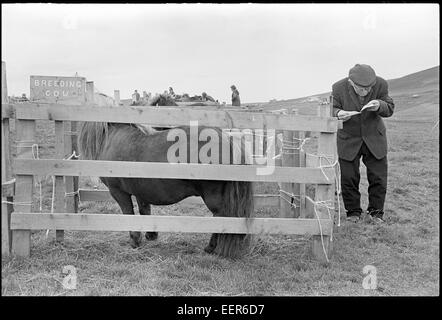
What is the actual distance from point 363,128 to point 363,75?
675 millimetres

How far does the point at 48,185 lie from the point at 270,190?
4.10 metres

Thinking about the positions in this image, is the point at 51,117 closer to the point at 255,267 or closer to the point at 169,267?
the point at 169,267

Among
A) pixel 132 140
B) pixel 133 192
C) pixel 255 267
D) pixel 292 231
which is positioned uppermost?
pixel 132 140

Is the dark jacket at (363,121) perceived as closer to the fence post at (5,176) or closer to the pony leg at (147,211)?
the pony leg at (147,211)

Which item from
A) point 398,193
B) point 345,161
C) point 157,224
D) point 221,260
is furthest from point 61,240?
point 398,193

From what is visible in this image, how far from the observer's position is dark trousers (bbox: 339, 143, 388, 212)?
17.7ft

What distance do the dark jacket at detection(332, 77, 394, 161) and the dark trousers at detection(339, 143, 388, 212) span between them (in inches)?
4.6

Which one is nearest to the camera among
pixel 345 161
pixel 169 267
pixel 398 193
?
pixel 169 267

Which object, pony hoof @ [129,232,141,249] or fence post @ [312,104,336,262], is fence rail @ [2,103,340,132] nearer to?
fence post @ [312,104,336,262]

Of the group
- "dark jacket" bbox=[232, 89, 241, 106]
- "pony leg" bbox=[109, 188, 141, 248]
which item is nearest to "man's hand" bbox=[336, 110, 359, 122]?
"pony leg" bbox=[109, 188, 141, 248]

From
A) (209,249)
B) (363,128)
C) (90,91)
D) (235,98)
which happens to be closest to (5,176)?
(209,249)

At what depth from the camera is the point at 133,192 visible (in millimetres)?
4453

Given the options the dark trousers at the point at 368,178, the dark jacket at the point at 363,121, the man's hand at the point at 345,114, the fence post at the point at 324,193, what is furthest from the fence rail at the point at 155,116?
the dark trousers at the point at 368,178

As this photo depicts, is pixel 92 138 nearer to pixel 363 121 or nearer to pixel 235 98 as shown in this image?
pixel 363 121
